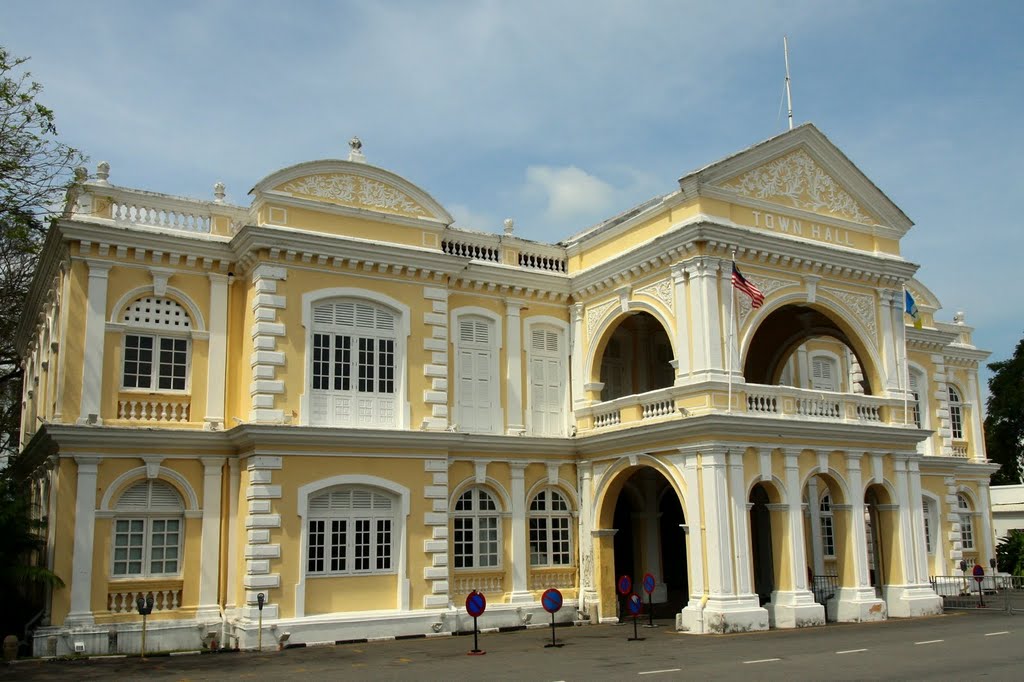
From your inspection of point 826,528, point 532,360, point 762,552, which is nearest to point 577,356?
point 532,360

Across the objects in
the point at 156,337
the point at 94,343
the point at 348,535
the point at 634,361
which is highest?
the point at 634,361

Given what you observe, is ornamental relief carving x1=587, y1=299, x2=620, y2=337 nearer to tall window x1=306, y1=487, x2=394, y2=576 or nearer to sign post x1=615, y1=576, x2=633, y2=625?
sign post x1=615, y1=576, x2=633, y2=625

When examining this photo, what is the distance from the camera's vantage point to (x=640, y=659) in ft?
48.3

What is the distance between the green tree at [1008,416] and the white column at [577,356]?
31.0 m

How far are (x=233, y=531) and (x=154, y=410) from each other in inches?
109

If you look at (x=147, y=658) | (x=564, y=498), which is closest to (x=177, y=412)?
(x=147, y=658)

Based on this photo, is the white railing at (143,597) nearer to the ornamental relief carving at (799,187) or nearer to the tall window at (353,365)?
the tall window at (353,365)

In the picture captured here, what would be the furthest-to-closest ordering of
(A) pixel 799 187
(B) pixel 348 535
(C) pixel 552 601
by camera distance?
1. (A) pixel 799 187
2. (B) pixel 348 535
3. (C) pixel 552 601

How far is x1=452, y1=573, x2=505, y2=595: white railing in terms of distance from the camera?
20109 mm

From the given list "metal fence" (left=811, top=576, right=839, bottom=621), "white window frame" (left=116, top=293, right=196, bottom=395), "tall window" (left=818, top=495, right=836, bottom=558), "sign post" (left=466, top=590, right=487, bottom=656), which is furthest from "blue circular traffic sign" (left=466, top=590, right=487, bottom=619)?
"tall window" (left=818, top=495, right=836, bottom=558)

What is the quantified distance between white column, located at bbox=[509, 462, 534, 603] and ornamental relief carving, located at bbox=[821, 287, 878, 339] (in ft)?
26.6

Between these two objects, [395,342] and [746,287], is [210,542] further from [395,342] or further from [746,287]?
[746,287]

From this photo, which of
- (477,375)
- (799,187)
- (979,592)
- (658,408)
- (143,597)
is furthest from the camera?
(979,592)

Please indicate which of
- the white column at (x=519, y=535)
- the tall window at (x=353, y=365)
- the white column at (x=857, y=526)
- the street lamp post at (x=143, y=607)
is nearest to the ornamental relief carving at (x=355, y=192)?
the tall window at (x=353, y=365)
